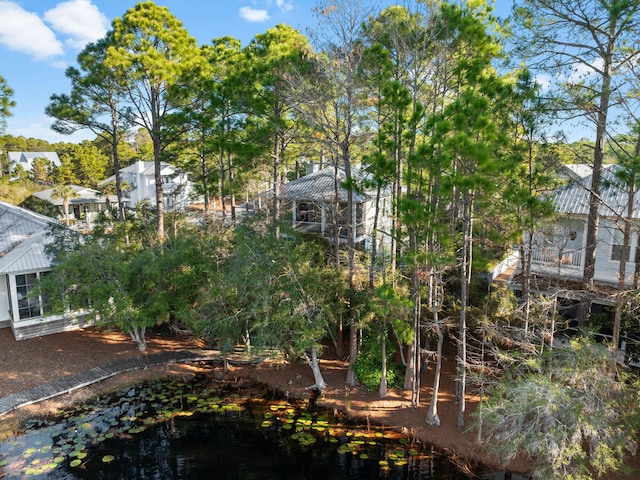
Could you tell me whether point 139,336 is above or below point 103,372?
above

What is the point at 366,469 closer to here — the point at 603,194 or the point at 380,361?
the point at 380,361

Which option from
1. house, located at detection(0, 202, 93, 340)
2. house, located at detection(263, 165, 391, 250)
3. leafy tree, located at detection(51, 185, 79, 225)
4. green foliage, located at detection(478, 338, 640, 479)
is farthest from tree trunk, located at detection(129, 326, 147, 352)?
leafy tree, located at detection(51, 185, 79, 225)

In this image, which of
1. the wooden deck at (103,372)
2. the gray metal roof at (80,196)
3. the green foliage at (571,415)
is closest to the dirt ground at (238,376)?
the wooden deck at (103,372)

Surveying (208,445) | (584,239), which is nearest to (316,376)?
(208,445)

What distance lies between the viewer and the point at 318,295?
13523mm

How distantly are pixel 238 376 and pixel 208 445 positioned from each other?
12.9 ft

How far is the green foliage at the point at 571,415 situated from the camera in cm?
779

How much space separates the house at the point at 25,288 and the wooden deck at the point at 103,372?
282 centimetres

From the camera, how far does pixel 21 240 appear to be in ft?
63.0

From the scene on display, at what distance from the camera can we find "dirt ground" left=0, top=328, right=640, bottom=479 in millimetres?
12008

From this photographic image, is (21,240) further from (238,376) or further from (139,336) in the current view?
(238,376)

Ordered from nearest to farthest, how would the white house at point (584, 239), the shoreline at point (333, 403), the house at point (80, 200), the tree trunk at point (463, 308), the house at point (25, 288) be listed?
the tree trunk at point (463, 308) → the shoreline at point (333, 403) → the white house at point (584, 239) → the house at point (25, 288) → the house at point (80, 200)

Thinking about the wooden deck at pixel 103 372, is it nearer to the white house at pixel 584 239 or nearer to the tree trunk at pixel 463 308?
the tree trunk at pixel 463 308

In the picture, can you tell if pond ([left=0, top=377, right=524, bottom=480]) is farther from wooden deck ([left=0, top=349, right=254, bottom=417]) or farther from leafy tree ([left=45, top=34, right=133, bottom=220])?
leafy tree ([left=45, top=34, right=133, bottom=220])
